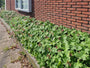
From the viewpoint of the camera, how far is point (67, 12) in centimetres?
335

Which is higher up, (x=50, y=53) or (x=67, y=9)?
(x=67, y=9)

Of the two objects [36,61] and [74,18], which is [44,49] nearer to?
[36,61]

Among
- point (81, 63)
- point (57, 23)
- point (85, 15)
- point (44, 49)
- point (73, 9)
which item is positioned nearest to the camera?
point (81, 63)

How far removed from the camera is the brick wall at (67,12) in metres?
2.83

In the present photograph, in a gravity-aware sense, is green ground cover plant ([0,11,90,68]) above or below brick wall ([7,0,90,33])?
below

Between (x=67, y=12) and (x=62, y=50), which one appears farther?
(x=67, y=12)

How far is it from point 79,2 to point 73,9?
0.82ft

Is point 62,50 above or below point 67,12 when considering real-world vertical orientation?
below

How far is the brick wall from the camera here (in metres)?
2.83

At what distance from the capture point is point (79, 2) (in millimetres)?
2926

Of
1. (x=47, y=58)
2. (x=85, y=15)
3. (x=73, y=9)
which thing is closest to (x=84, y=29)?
(x=85, y=15)

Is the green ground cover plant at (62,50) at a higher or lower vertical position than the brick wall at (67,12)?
lower

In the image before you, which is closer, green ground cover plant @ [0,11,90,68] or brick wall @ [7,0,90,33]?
green ground cover plant @ [0,11,90,68]

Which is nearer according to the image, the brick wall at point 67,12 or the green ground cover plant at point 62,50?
the green ground cover plant at point 62,50
